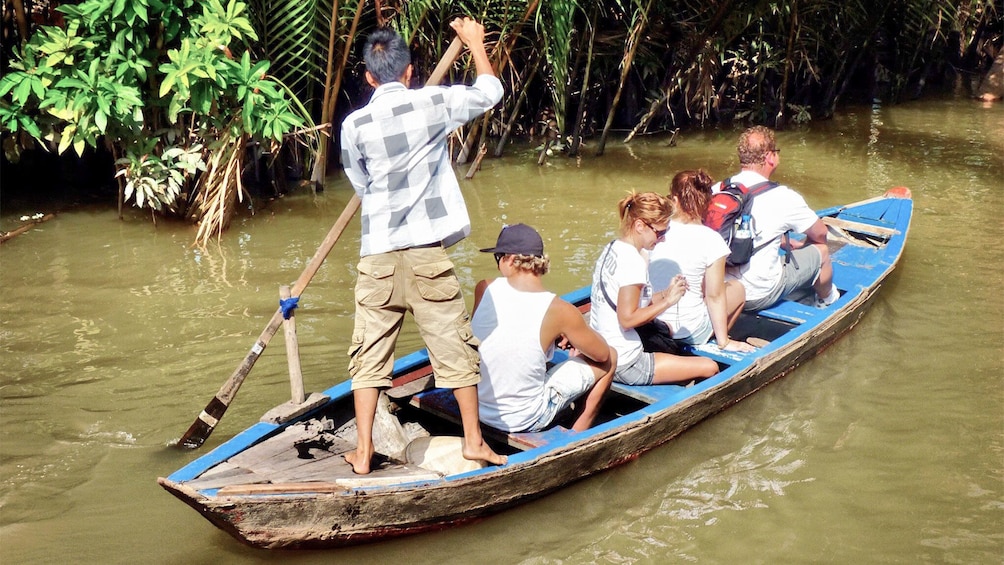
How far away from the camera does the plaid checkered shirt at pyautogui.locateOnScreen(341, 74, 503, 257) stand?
3703mm

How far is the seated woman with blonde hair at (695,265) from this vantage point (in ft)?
16.5

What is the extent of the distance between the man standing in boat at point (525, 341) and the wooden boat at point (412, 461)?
140 millimetres

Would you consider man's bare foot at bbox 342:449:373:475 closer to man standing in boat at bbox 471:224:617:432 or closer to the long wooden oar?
man standing in boat at bbox 471:224:617:432

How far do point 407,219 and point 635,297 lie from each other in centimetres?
130

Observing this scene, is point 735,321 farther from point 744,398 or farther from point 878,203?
point 878,203

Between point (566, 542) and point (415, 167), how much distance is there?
1.75 m

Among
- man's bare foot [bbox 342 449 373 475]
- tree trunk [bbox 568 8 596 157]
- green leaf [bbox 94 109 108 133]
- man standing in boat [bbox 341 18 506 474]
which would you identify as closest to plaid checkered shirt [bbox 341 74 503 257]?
man standing in boat [bbox 341 18 506 474]

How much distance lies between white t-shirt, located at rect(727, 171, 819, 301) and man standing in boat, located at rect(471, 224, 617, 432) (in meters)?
1.60

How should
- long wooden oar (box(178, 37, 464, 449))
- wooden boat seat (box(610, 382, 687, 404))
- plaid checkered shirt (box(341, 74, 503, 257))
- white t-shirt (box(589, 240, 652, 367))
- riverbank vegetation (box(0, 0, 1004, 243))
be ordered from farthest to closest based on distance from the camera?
riverbank vegetation (box(0, 0, 1004, 243))
wooden boat seat (box(610, 382, 687, 404))
white t-shirt (box(589, 240, 652, 367))
long wooden oar (box(178, 37, 464, 449))
plaid checkered shirt (box(341, 74, 503, 257))

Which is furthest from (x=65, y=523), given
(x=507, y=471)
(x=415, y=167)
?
(x=415, y=167)

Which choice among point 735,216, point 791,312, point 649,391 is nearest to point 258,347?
point 649,391

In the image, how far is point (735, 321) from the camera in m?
5.85

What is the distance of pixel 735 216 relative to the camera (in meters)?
5.47

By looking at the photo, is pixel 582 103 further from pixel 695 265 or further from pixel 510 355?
pixel 510 355
